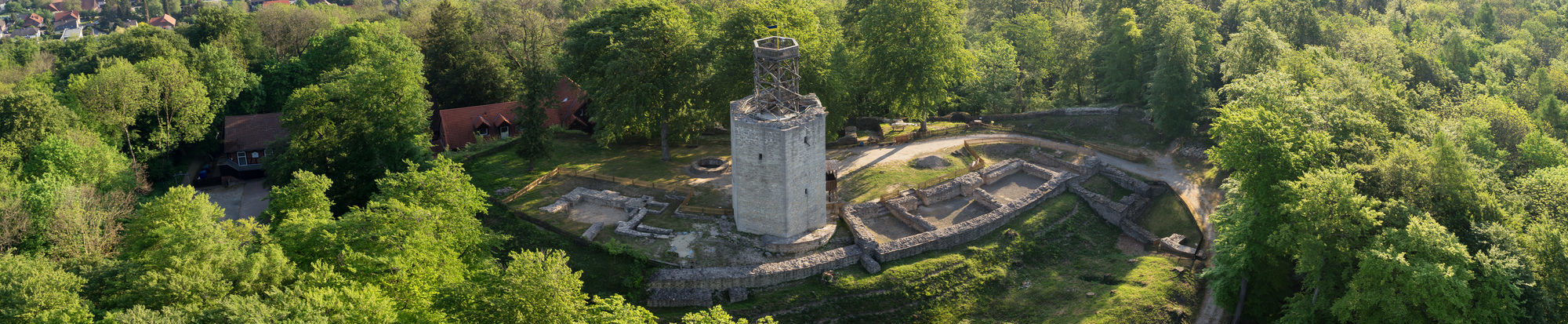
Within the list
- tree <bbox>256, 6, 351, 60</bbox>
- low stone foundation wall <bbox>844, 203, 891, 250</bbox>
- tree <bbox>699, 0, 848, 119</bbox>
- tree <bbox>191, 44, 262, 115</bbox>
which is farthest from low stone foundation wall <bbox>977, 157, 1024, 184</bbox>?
tree <bbox>256, 6, 351, 60</bbox>

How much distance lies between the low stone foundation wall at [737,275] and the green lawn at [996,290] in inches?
17.2

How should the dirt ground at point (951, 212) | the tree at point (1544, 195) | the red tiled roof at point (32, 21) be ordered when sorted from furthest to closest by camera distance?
the red tiled roof at point (32, 21) → the dirt ground at point (951, 212) → the tree at point (1544, 195)

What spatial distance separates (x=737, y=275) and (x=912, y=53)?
20.4 m

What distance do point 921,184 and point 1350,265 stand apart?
65.3ft

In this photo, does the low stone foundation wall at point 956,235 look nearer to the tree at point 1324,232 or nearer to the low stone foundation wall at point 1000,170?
the low stone foundation wall at point 1000,170

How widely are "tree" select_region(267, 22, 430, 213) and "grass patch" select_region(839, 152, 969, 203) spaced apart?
22894 millimetres

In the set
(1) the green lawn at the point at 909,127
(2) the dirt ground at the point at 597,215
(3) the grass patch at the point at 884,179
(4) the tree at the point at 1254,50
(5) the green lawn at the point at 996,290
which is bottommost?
(5) the green lawn at the point at 996,290

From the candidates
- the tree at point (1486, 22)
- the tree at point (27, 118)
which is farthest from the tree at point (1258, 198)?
the tree at point (27, 118)

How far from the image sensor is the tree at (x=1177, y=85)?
52.1 m

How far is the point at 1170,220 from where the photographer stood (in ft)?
148

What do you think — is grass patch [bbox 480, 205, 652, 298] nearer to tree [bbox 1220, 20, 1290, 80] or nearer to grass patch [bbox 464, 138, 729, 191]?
grass patch [bbox 464, 138, 729, 191]

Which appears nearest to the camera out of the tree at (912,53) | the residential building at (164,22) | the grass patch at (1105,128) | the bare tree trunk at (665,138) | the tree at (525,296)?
the tree at (525,296)

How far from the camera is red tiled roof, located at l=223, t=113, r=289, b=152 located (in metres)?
58.1

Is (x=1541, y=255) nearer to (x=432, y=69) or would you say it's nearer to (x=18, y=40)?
(x=432, y=69)
